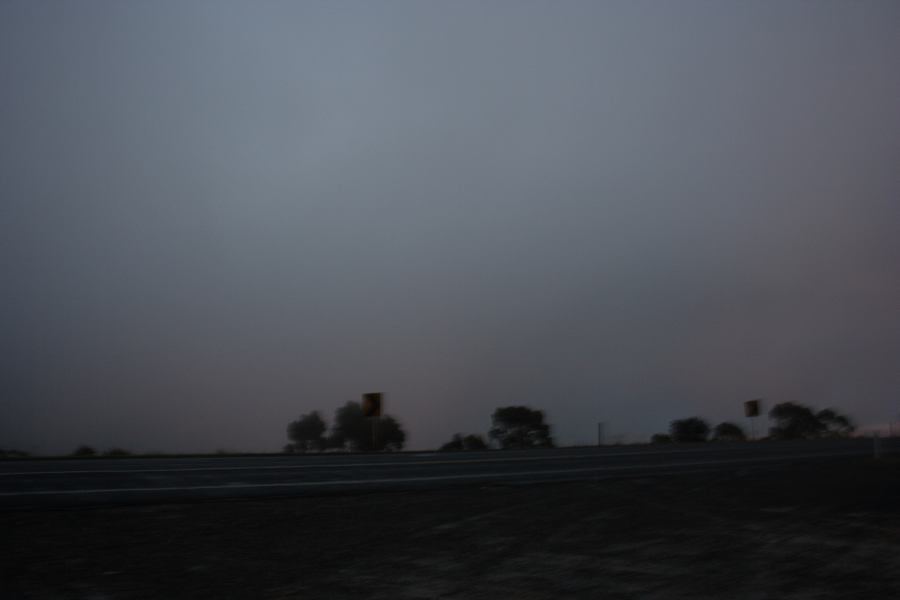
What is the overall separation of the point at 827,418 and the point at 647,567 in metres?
61.8

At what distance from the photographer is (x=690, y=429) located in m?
58.3

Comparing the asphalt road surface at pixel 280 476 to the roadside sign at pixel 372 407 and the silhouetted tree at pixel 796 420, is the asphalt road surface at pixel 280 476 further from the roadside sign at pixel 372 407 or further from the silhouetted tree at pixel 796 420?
the silhouetted tree at pixel 796 420

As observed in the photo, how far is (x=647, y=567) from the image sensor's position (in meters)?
8.61

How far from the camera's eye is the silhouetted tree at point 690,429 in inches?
2258

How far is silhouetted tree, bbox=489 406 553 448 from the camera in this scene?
50.6 m

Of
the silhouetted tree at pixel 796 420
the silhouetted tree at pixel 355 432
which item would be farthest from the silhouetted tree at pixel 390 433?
the silhouetted tree at pixel 796 420

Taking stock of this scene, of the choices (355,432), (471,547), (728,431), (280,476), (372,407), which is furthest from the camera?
(728,431)

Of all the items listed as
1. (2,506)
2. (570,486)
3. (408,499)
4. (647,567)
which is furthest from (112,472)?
(647,567)

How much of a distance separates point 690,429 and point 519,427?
13856 mm

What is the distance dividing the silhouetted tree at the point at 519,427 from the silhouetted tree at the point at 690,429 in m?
11.0

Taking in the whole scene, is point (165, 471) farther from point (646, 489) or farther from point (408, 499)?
point (646, 489)

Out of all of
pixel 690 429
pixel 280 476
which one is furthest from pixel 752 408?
pixel 280 476

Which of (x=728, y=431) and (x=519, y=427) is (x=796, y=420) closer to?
(x=728, y=431)

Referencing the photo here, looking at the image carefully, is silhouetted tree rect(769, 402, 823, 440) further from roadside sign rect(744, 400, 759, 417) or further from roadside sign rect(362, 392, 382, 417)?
roadside sign rect(362, 392, 382, 417)
